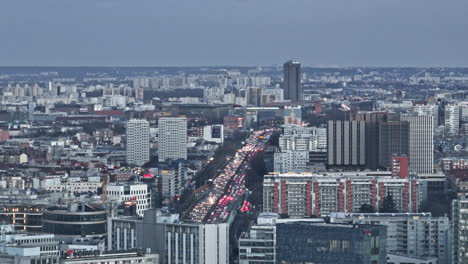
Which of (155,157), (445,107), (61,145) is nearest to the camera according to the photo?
(155,157)

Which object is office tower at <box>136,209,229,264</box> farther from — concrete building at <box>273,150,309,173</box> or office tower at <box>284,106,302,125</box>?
office tower at <box>284,106,302,125</box>

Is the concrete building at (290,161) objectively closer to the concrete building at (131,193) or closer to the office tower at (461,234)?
the concrete building at (131,193)

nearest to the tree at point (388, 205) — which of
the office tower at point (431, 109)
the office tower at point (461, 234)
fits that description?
the office tower at point (461, 234)

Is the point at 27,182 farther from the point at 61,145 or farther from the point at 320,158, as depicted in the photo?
the point at 61,145

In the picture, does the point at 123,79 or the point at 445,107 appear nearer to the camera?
the point at 445,107

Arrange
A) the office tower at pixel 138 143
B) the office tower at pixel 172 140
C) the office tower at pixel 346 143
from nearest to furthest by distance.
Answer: the office tower at pixel 346 143
the office tower at pixel 138 143
the office tower at pixel 172 140

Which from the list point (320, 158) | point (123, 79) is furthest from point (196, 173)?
point (123, 79)
